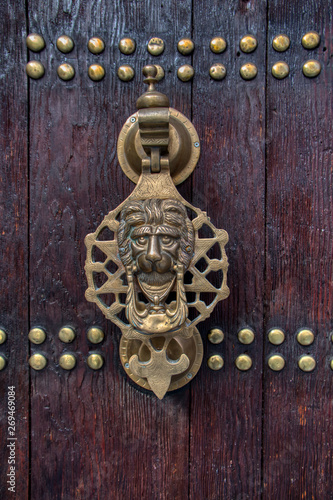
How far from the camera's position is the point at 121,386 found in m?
0.60

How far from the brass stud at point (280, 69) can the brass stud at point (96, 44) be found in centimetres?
27

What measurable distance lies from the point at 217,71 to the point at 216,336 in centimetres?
42

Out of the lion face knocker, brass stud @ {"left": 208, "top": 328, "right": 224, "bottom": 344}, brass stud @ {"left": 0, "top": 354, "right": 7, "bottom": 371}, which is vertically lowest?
brass stud @ {"left": 0, "top": 354, "right": 7, "bottom": 371}

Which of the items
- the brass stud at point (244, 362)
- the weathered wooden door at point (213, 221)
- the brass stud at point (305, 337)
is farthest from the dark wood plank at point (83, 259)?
the brass stud at point (305, 337)

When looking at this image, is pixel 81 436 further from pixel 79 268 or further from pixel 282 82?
pixel 282 82

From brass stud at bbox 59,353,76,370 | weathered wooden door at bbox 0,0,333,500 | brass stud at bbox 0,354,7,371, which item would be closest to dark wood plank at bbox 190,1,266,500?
weathered wooden door at bbox 0,0,333,500

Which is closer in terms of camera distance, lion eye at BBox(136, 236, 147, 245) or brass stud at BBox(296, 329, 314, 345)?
lion eye at BBox(136, 236, 147, 245)

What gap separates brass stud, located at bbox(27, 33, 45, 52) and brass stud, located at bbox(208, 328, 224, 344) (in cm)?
53

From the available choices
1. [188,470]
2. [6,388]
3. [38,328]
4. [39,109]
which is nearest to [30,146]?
[39,109]

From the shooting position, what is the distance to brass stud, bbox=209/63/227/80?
1.83 feet

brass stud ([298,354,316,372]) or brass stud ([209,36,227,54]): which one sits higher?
brass stud ([209,36,227,54])

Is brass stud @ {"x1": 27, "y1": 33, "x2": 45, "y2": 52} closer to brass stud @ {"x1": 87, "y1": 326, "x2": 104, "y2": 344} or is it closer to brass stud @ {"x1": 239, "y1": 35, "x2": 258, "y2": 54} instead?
brass stud @ {"x1": 239, "y1": 35, "x2": 258, "y2": 54}

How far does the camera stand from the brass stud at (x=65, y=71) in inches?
22.3

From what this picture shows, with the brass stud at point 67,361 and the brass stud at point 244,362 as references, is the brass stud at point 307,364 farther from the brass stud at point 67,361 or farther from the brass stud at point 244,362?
the brass stud at point 67,361
